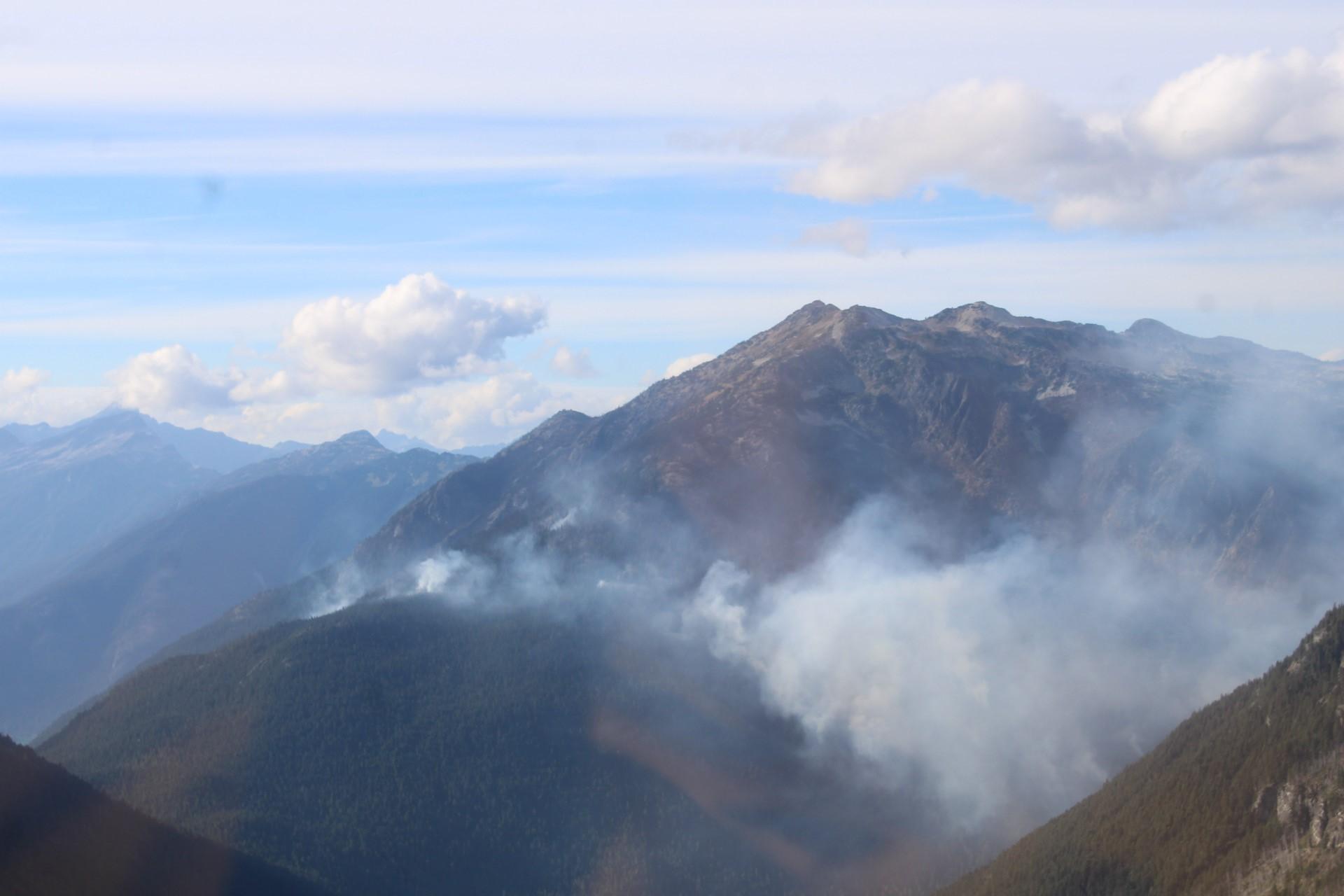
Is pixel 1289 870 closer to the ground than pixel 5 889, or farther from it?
closer to the ground

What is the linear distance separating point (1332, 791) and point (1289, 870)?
1587 cm

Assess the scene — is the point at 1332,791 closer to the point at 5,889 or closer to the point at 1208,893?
the point at 1208,893

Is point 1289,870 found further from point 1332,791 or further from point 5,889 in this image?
point 5,889

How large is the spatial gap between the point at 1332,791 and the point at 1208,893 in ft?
82.7

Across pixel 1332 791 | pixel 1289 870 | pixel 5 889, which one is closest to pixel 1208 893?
pixel 1289 870

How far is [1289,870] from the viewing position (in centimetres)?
19225

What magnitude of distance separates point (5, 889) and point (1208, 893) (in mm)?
187915

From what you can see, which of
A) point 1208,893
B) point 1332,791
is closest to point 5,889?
point 1208,893

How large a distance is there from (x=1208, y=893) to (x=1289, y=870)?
13.1m

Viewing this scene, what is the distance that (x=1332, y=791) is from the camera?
199 m

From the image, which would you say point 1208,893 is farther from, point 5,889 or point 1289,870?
point 5,889

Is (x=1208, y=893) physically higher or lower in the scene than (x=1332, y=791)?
lower

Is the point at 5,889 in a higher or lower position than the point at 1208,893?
higher
